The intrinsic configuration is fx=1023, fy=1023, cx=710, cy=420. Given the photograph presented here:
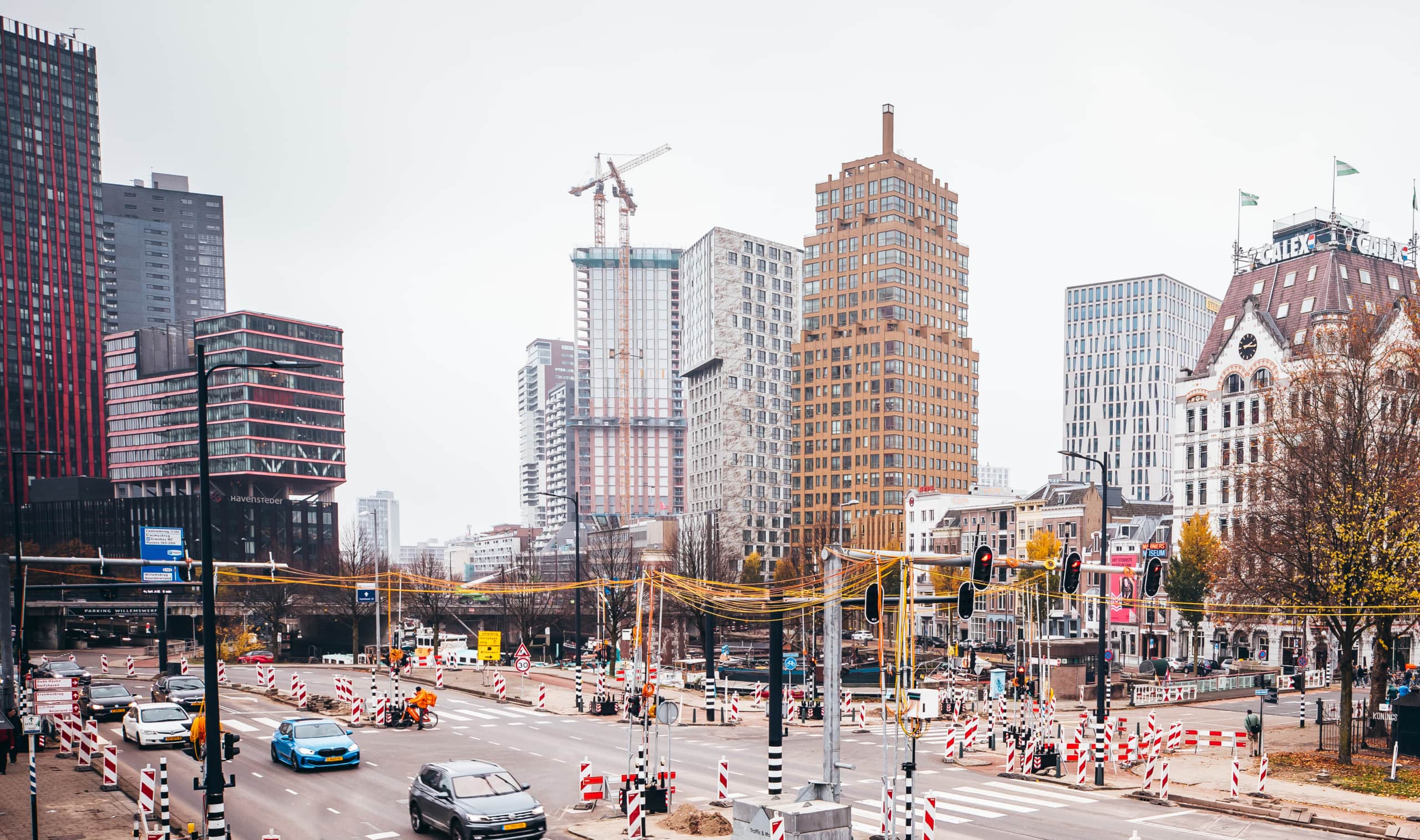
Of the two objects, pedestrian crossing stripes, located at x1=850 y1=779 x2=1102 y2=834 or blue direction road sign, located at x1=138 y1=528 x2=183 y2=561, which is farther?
blue direction road sign, located at x1=138 y1=528 x2=183 y2=561

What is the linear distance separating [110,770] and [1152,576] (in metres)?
26.1

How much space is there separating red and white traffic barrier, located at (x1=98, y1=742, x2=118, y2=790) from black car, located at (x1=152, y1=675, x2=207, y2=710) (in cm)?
1112

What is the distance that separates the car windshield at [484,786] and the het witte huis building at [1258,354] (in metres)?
65.4

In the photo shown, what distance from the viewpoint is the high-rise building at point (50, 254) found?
565 feet

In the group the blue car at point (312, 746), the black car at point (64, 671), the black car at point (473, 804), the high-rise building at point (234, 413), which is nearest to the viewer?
the black car at point (473, 804)

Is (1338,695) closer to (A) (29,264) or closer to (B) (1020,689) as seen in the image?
(B) (1020,689)

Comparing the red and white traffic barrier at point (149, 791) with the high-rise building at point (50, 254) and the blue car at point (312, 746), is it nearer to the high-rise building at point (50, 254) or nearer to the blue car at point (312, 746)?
the blue car at point (312, 746)

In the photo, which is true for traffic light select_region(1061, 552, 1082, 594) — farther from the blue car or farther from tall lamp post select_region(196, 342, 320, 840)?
the blue car

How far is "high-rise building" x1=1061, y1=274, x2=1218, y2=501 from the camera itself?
178000mm

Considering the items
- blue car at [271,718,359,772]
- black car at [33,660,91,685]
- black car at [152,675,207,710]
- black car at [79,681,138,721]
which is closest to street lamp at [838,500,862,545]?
black car at [152,675,207,710]

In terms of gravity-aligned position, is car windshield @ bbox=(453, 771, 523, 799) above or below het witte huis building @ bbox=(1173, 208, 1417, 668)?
below

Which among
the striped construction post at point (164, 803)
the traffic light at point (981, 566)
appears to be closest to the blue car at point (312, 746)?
the striped construction post at point (164, 803)

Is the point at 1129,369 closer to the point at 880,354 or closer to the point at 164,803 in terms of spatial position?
the point at 880,354

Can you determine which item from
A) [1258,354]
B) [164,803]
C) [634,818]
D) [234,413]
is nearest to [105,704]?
[164,803]
